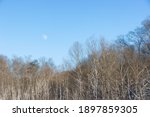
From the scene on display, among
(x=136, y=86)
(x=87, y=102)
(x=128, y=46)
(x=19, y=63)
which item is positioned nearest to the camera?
(x=87, y=102)

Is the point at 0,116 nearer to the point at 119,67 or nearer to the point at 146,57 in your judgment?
the point at 119,67

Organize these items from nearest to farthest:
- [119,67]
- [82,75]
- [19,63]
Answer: [119,67], [82,75], [19,63]

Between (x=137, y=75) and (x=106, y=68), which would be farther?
(x=106, y=68)

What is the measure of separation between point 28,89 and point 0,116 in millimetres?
15922

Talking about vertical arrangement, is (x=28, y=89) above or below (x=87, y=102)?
above

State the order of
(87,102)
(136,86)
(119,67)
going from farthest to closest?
(119,67), (136,86), (87,102)

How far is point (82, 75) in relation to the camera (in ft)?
63.8

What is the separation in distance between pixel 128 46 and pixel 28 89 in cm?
709

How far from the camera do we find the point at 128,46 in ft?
73.7

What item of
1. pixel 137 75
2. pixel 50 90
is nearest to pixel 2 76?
pixel 50 90

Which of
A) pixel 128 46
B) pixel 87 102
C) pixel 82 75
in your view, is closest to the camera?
pixel 87 102

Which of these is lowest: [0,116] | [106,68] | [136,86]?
[0,116]

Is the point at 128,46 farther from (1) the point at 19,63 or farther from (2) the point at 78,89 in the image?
(1) the point at 19,63

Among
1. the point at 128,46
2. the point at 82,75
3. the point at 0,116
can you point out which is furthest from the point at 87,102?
the point at 128,46
